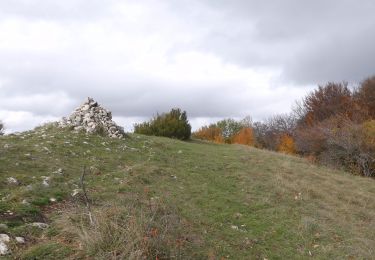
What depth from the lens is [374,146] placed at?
19.8 m

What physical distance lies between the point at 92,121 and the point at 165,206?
9157 mm

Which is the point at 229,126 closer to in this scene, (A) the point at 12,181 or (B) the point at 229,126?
(B) the point at 229,126

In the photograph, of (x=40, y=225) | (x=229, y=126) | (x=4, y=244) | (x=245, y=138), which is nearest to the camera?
(x=4, y=244)

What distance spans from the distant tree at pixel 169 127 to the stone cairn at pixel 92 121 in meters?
6.98

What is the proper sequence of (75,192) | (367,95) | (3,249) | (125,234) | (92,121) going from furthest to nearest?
(367,95) → (92,121) → (75,192) → (125,234) → (3,249)

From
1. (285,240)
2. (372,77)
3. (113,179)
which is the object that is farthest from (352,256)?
(372,77)

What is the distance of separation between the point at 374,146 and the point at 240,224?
46.8 feet

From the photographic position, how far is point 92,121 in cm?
1577

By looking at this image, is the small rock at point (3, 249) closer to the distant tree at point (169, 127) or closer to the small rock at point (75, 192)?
the small rock at point (75, 192)

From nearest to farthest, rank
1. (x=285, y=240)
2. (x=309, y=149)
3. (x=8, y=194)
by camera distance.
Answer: (x=8, y=194)
(x=285, y=240)
(x=309, y=149)

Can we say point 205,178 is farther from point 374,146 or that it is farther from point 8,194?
point 374,146

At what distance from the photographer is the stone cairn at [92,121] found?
1537 cm

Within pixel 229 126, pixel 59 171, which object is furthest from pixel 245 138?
pixel 59 171

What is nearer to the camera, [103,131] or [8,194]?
[8,194]
